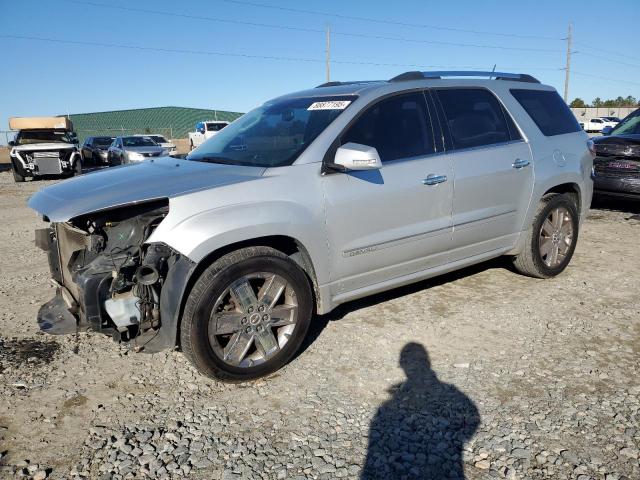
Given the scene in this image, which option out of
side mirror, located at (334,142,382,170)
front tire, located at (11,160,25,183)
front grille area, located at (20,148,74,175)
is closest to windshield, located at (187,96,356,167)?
side mirror, located at (334,142,382,170)

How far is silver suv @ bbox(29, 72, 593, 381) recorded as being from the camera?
2945 mm

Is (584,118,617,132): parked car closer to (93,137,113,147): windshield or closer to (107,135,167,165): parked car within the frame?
(107,135,167,165): parked car

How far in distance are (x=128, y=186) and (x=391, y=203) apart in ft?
5.82

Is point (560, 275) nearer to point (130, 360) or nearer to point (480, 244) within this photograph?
point (480, 244)

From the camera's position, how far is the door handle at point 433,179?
12.3ft

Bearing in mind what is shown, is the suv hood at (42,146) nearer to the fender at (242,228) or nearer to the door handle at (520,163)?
the fender at (242,228)

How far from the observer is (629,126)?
844 centimetres

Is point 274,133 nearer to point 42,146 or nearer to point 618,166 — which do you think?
point 618,166

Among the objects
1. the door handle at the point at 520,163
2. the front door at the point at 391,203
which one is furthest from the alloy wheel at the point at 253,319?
the door handle at the point at 520,163

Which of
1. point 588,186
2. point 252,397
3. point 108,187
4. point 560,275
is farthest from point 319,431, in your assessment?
point 588,186

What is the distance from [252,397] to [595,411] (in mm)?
1993

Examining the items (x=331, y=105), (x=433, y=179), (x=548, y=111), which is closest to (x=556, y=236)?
(x=548, y=111)

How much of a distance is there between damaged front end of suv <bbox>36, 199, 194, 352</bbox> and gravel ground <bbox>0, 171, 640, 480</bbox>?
1.30ft

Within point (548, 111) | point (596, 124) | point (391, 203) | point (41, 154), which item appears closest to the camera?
point (391, 203)
